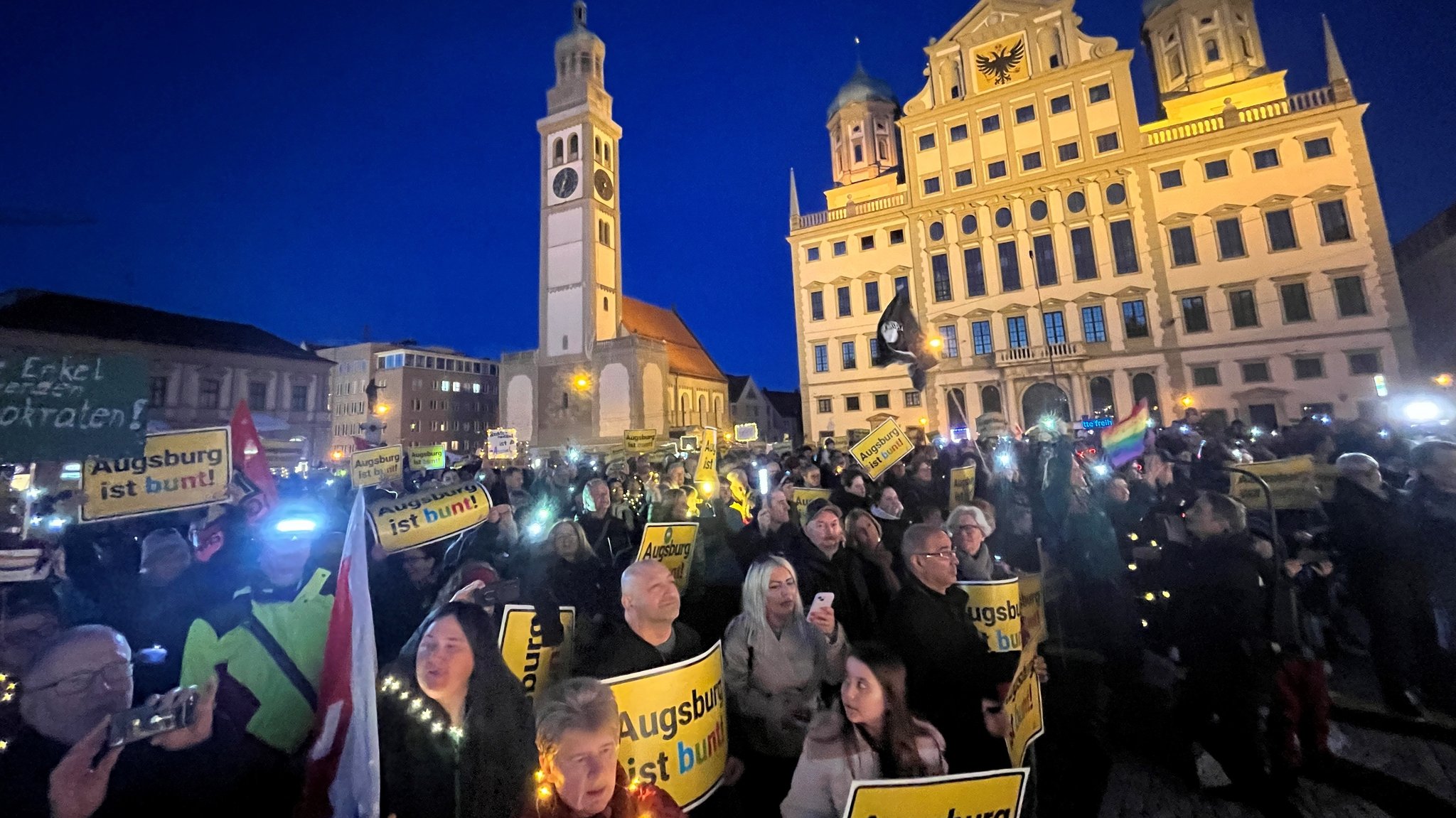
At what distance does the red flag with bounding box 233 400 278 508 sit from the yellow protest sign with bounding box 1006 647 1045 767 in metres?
6.91

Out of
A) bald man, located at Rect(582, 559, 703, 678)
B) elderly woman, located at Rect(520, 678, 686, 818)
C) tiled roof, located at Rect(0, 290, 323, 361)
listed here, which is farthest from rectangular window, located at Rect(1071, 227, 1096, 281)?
tiled roof, located at Rect(0, 290, 323, 361)

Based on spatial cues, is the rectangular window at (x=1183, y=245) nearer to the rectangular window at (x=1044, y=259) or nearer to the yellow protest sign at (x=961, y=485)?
the rectangular window at (x=1044, y=259)

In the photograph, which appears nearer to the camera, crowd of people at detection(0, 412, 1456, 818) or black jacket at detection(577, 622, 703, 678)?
crowd of people at detection(0, 412, 1456, 818)

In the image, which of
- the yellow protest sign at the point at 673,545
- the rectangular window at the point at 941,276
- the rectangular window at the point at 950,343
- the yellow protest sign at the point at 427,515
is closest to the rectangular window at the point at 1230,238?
the rectangular window at the point at 941,276

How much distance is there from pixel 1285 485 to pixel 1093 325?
2722cm

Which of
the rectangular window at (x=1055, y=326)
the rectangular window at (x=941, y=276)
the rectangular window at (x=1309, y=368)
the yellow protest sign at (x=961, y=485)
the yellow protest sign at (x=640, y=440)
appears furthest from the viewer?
the rectangular window at (x=941, y=276)

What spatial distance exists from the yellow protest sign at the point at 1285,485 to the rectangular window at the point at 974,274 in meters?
28.1

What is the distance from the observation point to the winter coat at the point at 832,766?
2.38 m

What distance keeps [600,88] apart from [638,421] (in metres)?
28.3

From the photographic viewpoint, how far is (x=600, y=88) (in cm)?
5022

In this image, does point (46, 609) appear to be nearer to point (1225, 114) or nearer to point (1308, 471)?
point (1308, 471)

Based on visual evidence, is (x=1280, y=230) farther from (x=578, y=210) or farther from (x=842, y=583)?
(x=578, y=210)

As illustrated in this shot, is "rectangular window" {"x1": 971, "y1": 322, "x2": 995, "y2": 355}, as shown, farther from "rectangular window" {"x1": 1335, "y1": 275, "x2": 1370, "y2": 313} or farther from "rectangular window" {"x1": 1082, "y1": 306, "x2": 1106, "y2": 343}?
"rectangular window" {"x1": 1335, "y1": 275, "x2": 1370, "y2": 313}

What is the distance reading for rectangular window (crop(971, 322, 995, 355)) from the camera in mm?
32062
